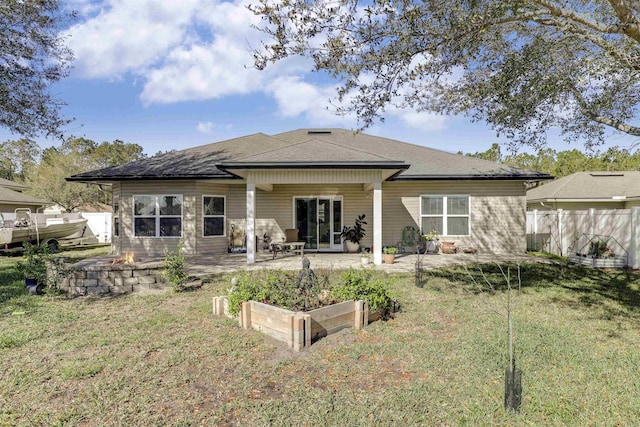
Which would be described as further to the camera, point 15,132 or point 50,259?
point 15,132

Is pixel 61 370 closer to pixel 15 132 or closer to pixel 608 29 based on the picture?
pixel 608 29

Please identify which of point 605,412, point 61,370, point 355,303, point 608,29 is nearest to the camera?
point 605,412

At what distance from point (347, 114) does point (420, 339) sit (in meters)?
3.78

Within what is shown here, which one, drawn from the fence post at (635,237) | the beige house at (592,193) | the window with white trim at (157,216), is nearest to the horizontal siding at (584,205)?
the beige house at (592,193)

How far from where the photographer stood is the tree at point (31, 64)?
8477 mm

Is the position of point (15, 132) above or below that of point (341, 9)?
below

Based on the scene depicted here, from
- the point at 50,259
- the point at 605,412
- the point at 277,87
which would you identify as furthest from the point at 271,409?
the point at 277,87

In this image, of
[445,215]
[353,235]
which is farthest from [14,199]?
[445,215]

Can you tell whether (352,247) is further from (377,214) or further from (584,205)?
(584,205)

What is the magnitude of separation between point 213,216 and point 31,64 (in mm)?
6645

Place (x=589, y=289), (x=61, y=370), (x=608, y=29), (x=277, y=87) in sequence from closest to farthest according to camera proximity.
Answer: (x=61, y=370) → (x=608, y=29) → (x=589, y=289) → (x=277, y=87)

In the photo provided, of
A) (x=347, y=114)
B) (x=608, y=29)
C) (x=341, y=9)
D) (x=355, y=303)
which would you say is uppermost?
(x=341, y=9)

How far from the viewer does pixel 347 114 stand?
625 centimetres

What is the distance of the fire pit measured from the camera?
720cm
